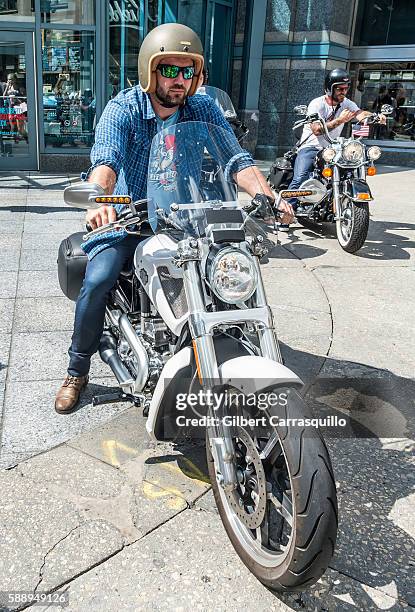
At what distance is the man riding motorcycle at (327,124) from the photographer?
24.2 ft

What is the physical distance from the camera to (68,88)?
1109cm

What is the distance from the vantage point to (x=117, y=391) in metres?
3.49

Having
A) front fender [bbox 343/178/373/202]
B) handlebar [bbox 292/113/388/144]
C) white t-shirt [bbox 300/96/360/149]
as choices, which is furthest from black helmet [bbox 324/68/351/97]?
front fender [bbox 343/178/373/202]

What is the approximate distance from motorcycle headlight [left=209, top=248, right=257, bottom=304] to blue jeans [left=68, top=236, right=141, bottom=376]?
3.14 feet

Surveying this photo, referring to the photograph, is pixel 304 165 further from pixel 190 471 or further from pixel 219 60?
pixel 219 60

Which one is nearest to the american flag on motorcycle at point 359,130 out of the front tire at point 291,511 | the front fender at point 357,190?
the front fender at point 357,190

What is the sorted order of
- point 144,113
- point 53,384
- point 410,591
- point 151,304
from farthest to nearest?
point 53,384, point 144,113, point 151,304, point 410,591

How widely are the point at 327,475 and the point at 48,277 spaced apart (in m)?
4.14

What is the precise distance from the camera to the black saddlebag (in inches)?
133

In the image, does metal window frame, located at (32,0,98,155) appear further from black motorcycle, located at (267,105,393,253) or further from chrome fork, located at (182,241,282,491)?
chrome fork, located at (182,241,282,491)

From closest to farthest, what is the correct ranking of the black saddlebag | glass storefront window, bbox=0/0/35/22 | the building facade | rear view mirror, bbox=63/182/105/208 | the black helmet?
rear view mirror, bbox=63/182/105/208 < the black saddlebag < the black helmet < glass storefront window, bbox=0/0/35/22 < the building facade

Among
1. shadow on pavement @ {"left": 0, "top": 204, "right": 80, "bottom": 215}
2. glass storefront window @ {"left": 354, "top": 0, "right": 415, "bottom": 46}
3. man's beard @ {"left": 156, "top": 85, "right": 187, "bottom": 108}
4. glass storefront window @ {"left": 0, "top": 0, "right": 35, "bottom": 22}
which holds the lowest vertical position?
shadow on pavement @ {"left": 0, "top": 204, "right": 80, "bottom": 215}

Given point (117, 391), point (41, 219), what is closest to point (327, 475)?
point (117, 391)

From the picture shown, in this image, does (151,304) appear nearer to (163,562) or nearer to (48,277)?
(163,562)
